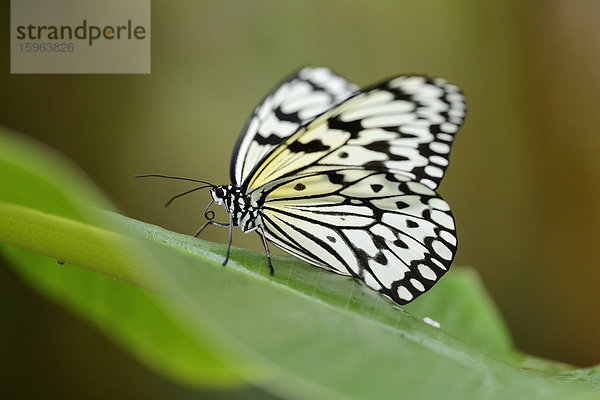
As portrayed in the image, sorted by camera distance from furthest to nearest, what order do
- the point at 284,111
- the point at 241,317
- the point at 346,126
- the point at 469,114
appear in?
1. the point at 469,114
2. the point at 284,111
3. the point at 346,126
4. the point at 241,317

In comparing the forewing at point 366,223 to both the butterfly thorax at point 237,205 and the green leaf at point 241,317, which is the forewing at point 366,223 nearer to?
the butterfly thorax at point 237,205

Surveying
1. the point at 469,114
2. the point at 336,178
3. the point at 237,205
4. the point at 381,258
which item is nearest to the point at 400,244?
the point at 381,258

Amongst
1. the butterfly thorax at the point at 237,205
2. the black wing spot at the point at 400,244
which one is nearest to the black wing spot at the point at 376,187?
the black wing spot at the point at 400,244

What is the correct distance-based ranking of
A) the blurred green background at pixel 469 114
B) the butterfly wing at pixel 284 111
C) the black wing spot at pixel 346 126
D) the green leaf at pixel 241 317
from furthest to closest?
the blurred green background at pixel 469 114, the butterfly wing at pixel 284 111, the black wing spot at pixel 346 126, the green leaf at pixel 241 317

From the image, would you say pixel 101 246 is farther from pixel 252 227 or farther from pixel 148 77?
pixel 148 77

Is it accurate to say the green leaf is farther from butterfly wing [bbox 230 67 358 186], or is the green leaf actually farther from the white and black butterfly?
butterfly wing [bbox 230 67 358 186]

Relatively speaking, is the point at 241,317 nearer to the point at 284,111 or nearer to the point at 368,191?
the point at 368,191
